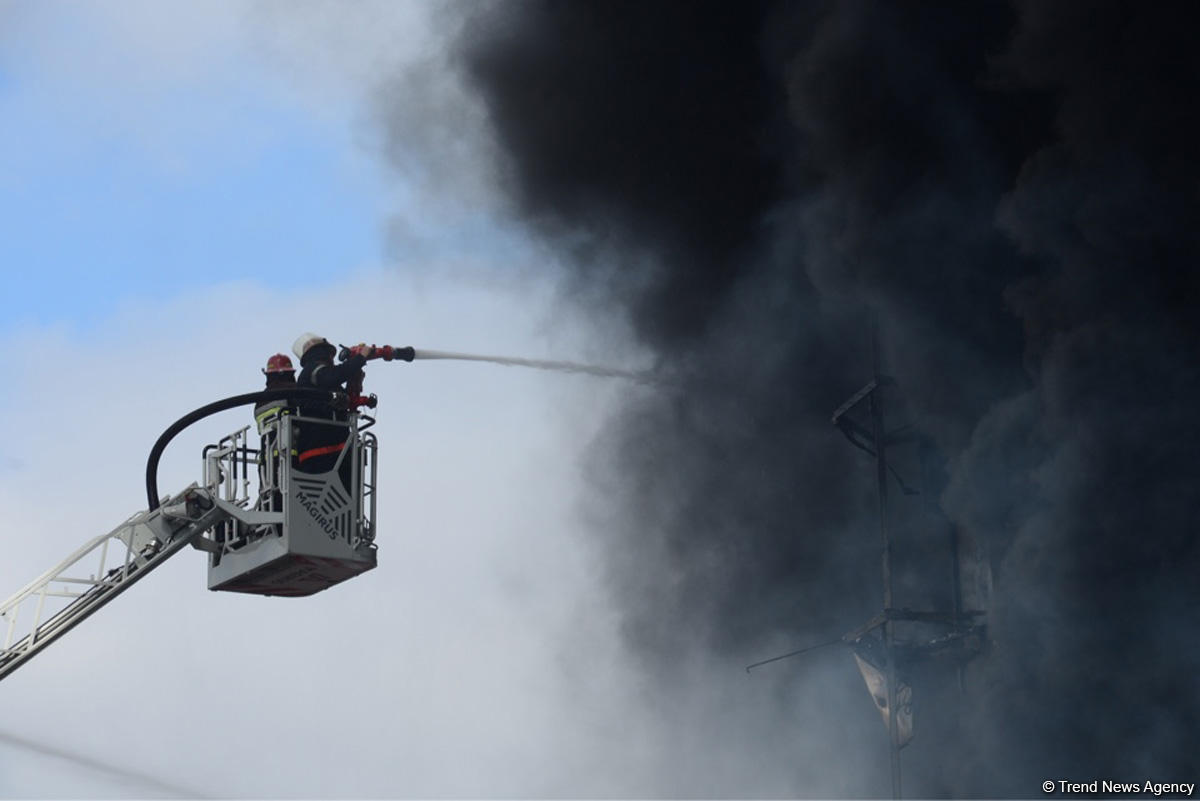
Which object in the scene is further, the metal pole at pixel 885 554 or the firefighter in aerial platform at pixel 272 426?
the metal pole at pixel 885 554

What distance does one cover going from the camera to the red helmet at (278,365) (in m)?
20.1

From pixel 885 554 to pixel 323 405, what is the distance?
8.98 m

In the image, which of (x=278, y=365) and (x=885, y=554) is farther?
(x=885, y=554)

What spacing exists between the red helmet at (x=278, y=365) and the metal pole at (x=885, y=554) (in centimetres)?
894

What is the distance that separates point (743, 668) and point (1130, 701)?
854 centimetres

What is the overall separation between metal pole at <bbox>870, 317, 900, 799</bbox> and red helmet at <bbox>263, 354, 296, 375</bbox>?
8.94 metres

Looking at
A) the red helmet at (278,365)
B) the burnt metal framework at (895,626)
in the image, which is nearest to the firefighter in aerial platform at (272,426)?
the red helmet at (278,365)

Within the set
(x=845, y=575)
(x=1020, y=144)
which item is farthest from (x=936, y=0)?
(x=845, y=575)

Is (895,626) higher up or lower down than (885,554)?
lower down

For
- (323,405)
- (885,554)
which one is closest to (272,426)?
(323,405)

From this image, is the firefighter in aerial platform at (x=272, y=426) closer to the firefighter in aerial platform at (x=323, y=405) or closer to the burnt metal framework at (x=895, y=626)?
the firefighter in aerial platform at (x=323, y=405)

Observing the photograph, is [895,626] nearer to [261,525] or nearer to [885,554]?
[885,554]

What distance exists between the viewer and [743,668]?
3003cm

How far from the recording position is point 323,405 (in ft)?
65.7
